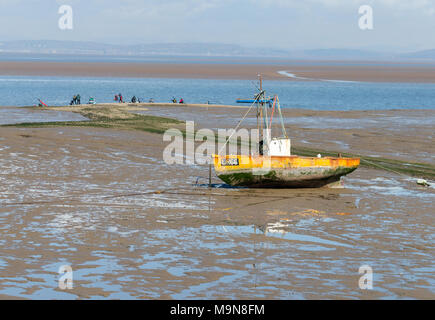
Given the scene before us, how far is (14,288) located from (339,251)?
829 cm

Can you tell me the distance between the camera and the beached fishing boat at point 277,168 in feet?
83.5

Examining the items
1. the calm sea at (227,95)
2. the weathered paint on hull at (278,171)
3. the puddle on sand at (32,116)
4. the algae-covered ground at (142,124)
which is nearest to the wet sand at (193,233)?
the weathered paint on hull at (278,171)

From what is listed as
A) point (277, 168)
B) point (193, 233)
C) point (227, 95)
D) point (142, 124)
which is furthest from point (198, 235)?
point (227, 95)

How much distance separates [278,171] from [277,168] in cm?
12

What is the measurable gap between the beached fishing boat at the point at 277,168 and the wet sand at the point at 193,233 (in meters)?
0.52

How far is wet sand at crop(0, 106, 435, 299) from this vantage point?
14.9 metres

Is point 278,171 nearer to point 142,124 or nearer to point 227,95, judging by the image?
point 142,124

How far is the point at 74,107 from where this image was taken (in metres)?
54.9

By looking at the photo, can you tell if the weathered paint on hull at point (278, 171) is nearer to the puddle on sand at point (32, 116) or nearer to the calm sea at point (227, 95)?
the puddle on sand at point (32, 116)

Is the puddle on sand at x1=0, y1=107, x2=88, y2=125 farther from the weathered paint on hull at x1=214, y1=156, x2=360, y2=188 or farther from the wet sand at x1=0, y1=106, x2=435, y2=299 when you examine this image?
the weathered paint on hull at x1=214, y1=156, x2=360, y2=188

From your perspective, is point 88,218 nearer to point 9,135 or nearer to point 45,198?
point 45,198

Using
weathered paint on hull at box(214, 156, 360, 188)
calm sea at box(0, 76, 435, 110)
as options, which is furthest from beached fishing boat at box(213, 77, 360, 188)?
calm sea at box(0, 76, 435, 110)

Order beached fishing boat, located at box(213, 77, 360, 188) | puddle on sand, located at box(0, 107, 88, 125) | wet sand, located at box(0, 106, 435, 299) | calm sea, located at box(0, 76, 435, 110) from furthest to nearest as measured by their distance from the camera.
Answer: calm sea, located at box(0, 76, 435, 110) → puddle on sand, located at box(0, 107, 88, 125) → beached fishing boat, located at box(213, 77, 360, 188) → wet sand, located at box(0, 106, 435, 299)

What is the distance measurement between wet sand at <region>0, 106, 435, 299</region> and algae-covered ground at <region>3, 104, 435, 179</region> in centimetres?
194
